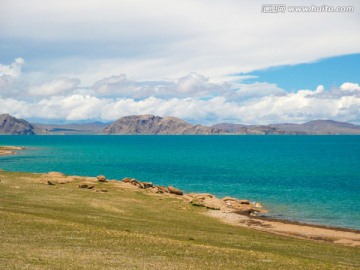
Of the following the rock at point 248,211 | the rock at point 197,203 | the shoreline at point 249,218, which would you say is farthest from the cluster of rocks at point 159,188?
the rock at point 248,211

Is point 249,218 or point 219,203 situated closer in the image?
point 249,218

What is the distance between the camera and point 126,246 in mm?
36875

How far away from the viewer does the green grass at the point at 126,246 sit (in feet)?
101

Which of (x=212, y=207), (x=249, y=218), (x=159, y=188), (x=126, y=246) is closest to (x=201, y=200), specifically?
(x=212, y=207)

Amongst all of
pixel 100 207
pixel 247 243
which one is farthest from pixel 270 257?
pixel 100 207

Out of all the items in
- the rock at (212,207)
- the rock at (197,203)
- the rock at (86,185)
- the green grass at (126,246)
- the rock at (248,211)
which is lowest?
the rock at (248,211)

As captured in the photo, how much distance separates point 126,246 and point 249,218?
1693 inches

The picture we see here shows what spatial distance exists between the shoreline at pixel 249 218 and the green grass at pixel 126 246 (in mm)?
10257

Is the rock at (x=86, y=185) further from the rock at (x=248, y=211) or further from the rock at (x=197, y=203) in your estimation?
the rock at (x=248, y=211)

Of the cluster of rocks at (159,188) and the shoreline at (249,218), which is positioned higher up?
the cluster of rocks at (159,188)

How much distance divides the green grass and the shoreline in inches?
404

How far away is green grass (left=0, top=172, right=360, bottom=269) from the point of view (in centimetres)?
3089

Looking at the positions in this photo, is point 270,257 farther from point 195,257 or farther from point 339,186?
point 339,186

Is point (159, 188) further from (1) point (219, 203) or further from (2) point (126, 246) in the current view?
(2) point (126, 246)
